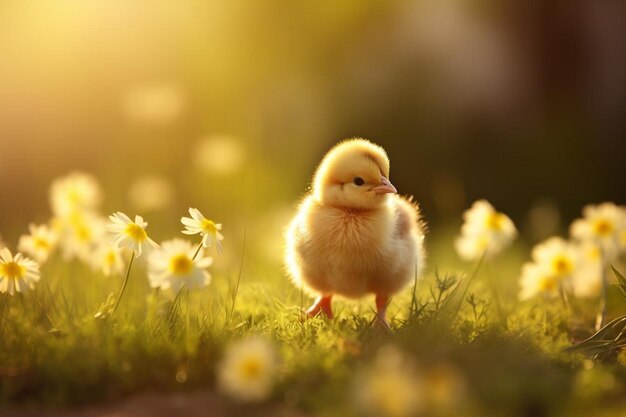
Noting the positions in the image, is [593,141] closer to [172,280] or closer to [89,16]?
[89,16]

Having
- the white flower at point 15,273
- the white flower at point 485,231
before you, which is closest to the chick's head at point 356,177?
the white flower at point 485,231

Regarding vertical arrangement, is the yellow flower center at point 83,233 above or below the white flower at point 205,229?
below

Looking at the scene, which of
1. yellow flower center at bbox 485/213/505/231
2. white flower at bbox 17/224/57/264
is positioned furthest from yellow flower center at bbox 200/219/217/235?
yellow flower center at bbox 485/213/505/231

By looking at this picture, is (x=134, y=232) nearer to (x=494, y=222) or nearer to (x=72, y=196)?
(x=72, y=196)

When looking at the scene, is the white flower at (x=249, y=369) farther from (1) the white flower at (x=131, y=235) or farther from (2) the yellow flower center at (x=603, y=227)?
(2) the yellow flower center at (x=603, y=227)

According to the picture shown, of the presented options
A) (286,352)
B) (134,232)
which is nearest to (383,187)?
(286,352)
